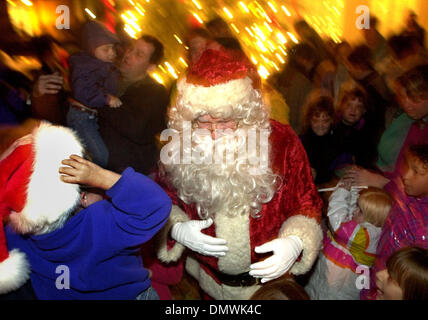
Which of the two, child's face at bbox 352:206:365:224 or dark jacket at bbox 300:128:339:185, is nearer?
child's face at bbox 352:206:365:224

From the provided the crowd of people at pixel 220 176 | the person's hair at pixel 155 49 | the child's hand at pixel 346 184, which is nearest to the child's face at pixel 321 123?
the crowd of people at pixel 220 176

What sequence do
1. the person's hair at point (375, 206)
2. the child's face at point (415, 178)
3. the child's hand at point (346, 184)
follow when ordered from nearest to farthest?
the child's face at point (415, 178) → the person's hair at point (375, 206) → the child's hand at point (346, 184)

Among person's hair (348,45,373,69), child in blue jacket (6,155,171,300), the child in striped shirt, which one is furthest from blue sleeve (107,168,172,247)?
person's hair (348,45,373,69)

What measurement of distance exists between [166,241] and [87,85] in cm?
88

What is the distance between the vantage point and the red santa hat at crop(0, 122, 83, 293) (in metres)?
1.11

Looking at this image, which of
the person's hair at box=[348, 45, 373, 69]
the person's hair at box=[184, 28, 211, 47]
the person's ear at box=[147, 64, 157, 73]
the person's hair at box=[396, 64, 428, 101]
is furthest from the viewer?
the person's hair at box=[348, 45, 373, 69]

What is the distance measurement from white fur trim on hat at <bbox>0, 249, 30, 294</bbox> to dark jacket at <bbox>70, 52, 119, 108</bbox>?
0.91 m

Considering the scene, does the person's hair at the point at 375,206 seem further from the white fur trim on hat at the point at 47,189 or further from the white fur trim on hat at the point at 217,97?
the white fur trim on hat at the point at 47,189

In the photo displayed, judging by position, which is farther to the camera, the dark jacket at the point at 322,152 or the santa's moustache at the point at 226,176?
the dark jacket at the point at 322,152

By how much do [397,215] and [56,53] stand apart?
1.79 metres

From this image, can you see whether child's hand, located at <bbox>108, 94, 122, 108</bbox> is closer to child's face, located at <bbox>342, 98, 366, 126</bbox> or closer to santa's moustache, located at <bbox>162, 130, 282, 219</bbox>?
santa's moustache, located at <bbox>162, 130, 282, 219</bbox>

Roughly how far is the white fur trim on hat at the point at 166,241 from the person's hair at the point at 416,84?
122cm

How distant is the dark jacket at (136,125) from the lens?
1.95 meters
